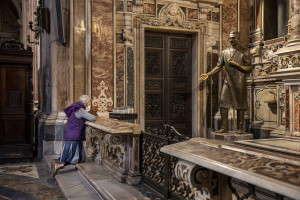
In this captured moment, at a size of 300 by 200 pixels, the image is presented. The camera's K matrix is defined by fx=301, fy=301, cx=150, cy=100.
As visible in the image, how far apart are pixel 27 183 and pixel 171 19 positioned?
14.9 feet

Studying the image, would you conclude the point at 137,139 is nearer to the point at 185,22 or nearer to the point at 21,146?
the point at 185,22

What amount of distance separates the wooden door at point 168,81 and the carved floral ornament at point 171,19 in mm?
292

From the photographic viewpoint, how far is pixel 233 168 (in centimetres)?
135

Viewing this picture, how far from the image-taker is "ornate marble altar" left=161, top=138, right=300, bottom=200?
3.82 feet

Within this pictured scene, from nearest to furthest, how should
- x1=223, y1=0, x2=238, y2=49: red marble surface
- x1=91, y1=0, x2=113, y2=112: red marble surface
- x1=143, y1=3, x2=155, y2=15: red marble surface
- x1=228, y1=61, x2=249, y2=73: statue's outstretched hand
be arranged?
1. x1=228, y1=61, x2=249, y2=73: statue's outstretched hand
2. x1=91, y1=0, x2=113, y2=112: red marble surface
3. x1=143, y1=3, x2=155, y2=15: red marble surface
4. x1=223, y1=0, x2=238, y2=49: red marble surface

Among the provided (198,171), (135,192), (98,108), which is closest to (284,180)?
(198,171)

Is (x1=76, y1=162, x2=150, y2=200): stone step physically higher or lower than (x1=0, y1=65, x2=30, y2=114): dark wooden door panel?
lower

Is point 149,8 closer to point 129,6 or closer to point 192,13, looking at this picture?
point 129,6

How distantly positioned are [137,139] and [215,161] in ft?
7.87

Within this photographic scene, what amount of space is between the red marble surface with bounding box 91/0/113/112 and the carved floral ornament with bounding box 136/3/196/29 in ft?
2.82

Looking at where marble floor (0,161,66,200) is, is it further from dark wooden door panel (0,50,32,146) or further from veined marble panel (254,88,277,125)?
veined marble panel (254,88,277,125)

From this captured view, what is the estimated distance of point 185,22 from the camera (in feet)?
23.0

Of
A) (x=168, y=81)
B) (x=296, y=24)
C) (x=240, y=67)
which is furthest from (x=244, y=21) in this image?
(x=296, y=24)

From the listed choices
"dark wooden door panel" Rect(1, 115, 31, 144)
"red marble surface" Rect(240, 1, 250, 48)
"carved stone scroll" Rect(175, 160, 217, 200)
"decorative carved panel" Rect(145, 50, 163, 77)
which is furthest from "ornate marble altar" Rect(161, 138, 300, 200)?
"dark wooden door panel" Rect(1, 115, 31, 144)
